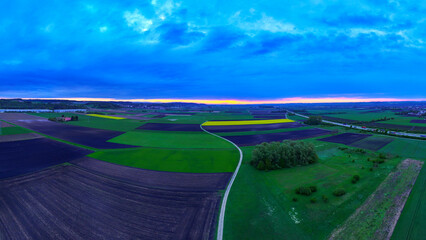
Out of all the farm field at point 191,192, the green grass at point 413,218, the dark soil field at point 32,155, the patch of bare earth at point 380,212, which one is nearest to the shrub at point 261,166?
the farm field at point 191,192

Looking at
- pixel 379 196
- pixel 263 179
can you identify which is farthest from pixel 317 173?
pixel 263 179

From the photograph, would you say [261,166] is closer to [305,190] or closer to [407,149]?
[305,190]

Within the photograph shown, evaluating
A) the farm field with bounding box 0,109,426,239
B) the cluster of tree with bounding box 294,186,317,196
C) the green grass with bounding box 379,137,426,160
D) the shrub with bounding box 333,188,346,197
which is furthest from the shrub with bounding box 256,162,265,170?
the green grass with bounding box 379,137,426,160

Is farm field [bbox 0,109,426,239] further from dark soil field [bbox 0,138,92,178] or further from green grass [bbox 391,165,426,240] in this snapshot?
dark soil field [bbox 0,138,92,178]

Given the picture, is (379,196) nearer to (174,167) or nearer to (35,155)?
(174,167)

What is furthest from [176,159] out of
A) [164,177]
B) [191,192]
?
[191,192]
